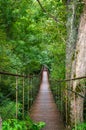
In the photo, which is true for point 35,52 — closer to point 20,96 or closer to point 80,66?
point 20,96

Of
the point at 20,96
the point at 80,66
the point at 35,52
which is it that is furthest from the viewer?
the point at 35,52

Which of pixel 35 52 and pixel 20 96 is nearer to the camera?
pixel 20 96

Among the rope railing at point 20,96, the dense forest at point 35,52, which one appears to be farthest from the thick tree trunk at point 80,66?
the rope railing at point 20,96

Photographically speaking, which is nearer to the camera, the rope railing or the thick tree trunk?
the rope railing

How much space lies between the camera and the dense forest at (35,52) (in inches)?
251

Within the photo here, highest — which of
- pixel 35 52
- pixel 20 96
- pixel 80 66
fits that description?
pixel 35 52

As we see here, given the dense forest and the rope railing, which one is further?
the dense forest

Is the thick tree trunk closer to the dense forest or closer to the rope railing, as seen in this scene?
the dense forest

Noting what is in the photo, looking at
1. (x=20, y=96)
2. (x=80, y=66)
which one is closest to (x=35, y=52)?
(x=20, y=96)

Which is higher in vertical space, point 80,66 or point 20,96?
point 80,66

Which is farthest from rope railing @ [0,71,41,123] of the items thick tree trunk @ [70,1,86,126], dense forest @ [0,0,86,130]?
thick tree trunk @ [70,1,86,126]

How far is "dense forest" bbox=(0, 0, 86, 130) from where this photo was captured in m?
6.36

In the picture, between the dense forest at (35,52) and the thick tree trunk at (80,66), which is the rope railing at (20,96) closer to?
the dense forest at (35,52)

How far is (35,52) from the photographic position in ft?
43.9
